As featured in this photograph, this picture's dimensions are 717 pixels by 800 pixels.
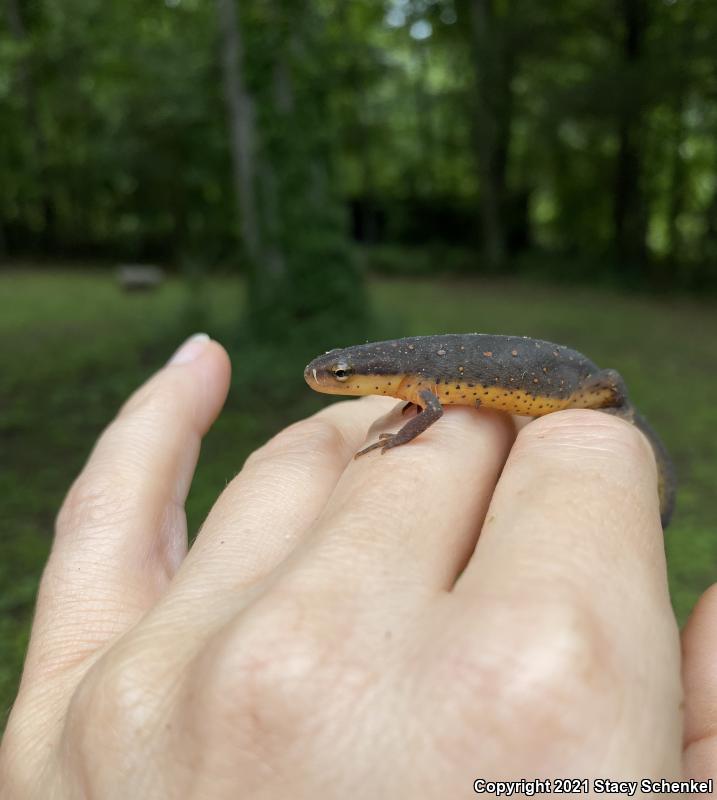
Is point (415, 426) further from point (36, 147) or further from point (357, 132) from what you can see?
point (36, 147)

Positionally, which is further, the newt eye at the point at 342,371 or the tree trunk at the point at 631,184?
the tree trunk at the point at 631,184

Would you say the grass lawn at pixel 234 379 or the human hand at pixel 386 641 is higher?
the human hand at pixel 386 641

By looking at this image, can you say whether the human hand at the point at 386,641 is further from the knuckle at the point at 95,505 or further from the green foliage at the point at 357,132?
Result: the green foliage at the point at 357,132

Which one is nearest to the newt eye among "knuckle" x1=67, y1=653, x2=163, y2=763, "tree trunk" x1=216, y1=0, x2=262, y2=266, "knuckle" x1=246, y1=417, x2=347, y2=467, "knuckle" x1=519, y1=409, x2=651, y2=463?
"knuckle" x1=246, y1=417, x2=347, y2=467


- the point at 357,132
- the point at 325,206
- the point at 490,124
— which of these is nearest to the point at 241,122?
the point at 325,206

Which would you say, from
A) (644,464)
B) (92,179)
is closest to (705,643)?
(644,464)

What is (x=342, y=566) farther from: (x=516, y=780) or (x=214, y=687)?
(x=516, y=780)

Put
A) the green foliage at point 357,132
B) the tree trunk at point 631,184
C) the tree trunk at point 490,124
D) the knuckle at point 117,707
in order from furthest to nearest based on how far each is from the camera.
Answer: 1. the tree trunk at point 490,124
2. the tree trunk at point 631,184
3. the green foliage at point 357,132
4. the knuckle at point 117,707

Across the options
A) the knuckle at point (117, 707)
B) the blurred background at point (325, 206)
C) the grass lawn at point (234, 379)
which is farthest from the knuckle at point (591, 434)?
the blurred background at point (325, 206)
